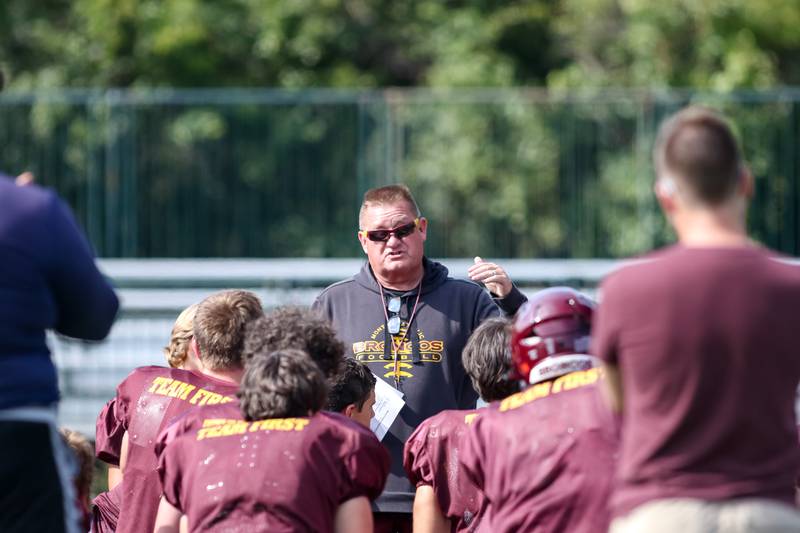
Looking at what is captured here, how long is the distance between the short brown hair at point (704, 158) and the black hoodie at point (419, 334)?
7.98 ft

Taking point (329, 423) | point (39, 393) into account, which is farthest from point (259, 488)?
point (39, 393)

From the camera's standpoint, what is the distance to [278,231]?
1525 centimetres

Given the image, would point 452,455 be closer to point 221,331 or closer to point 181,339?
point 221,331

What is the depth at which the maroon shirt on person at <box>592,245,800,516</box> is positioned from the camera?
2.92 m

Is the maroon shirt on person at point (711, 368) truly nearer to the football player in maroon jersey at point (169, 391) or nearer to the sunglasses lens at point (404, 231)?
the football player in maroon jersey at point (169, 391)

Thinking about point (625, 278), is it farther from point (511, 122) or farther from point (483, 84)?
point (483, 84)

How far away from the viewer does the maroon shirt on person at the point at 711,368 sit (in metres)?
2.92

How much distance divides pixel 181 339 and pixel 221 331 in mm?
605

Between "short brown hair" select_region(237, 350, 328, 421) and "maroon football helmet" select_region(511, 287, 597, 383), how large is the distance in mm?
621

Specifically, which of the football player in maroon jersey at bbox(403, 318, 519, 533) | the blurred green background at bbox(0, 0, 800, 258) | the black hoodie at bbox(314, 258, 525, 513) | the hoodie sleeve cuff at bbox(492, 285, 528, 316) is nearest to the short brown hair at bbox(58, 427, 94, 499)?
the black hoodie at bbox(314, 258, 525, 513)

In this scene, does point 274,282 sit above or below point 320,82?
below

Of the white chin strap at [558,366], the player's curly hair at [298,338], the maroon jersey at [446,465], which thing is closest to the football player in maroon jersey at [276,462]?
the player's curly hair at [298,338]

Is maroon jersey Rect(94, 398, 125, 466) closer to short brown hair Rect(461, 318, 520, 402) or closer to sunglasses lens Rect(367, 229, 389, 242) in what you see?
sunglasses lens Rect(367, 229, 389, 242)

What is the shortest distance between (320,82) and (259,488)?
49.3ft
